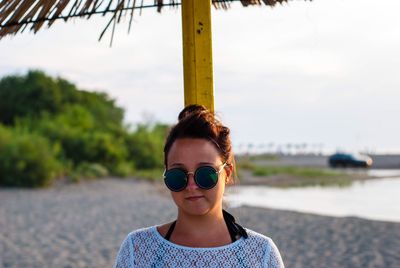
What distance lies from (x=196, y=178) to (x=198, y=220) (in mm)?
112

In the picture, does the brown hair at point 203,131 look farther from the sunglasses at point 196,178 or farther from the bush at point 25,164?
the bush at point 25,164

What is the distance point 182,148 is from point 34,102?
1374 inches

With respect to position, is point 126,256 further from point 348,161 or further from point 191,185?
point 348,161

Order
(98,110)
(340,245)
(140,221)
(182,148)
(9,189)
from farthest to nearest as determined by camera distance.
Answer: (98,110) < (9,189) < (140,221) < (340,245) < (182,148)

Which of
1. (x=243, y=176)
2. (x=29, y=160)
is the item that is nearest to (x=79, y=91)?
(x=243, y=176)

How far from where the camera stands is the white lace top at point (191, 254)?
1691 mm

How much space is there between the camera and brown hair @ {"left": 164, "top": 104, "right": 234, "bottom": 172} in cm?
172

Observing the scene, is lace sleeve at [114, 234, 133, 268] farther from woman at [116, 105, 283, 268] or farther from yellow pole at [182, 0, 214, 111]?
yellow pole at [182, 0, 214, 111]

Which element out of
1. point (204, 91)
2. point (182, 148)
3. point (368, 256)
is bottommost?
point (368, 256)

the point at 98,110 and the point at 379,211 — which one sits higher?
the point at 98,110

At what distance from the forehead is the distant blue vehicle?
37265mm

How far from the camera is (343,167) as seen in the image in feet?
127

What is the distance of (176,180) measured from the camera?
1697mm

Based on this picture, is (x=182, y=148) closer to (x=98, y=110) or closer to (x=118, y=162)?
(x=118, y=162)
